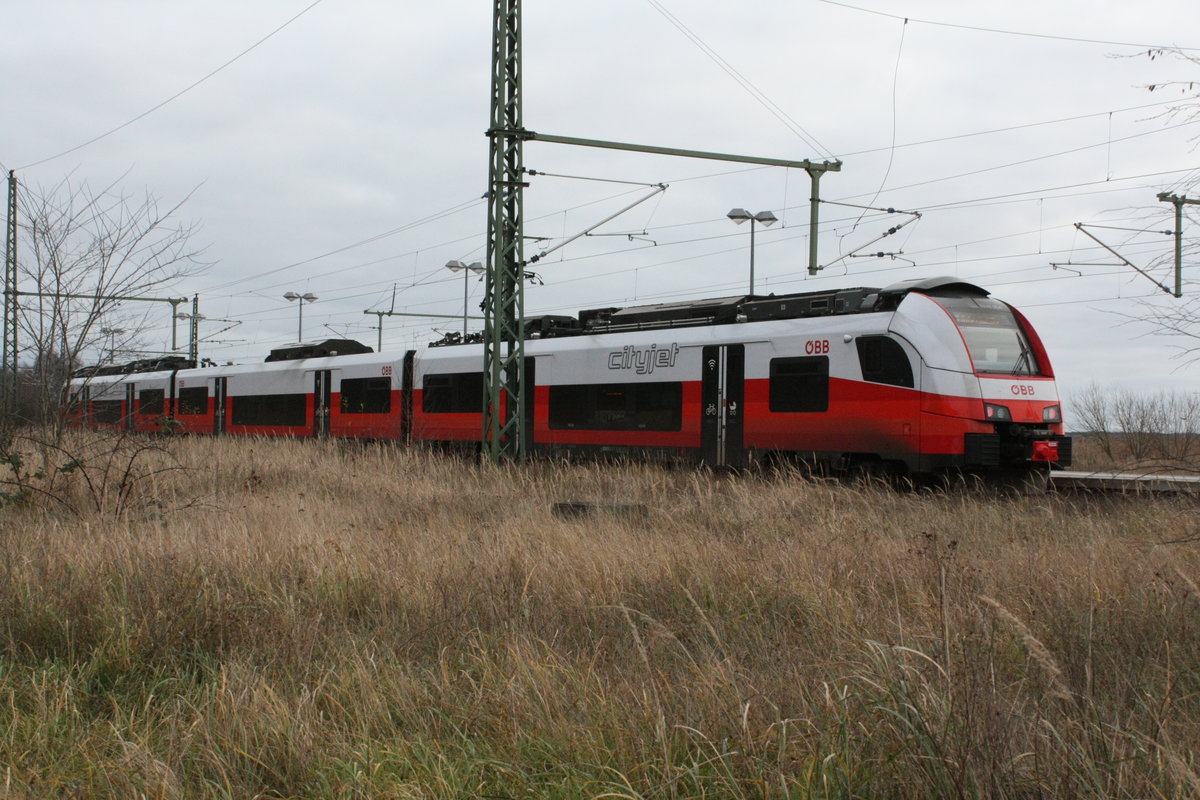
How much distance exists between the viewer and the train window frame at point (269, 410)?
24.8m

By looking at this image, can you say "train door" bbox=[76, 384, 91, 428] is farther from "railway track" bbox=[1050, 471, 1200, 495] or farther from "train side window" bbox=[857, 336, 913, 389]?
"railway track" bbox=[1050, 471, 1200, 495]

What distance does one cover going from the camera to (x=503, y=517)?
32.3 ft

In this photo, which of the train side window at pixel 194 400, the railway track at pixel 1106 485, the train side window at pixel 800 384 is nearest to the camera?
the railway track at pixel 1106 485

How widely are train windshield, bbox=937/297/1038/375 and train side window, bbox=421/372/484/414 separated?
9.04 m

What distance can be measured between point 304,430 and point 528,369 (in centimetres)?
814

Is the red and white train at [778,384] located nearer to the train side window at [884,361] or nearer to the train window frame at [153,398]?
the train side window at [884,361]

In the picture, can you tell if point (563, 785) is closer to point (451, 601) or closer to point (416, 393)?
point (451, 601)

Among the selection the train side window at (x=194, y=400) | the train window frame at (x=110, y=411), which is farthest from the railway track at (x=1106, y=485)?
the train window frame at (x=110, y=411)

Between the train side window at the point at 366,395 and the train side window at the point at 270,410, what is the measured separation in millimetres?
1808

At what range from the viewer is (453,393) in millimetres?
20156

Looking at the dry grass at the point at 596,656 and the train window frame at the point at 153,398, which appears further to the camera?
the train window frame at the point at 153,398

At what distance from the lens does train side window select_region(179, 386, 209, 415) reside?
28.6m

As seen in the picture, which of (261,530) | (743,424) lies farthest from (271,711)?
(743,424)

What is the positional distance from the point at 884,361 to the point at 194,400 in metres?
21.8
